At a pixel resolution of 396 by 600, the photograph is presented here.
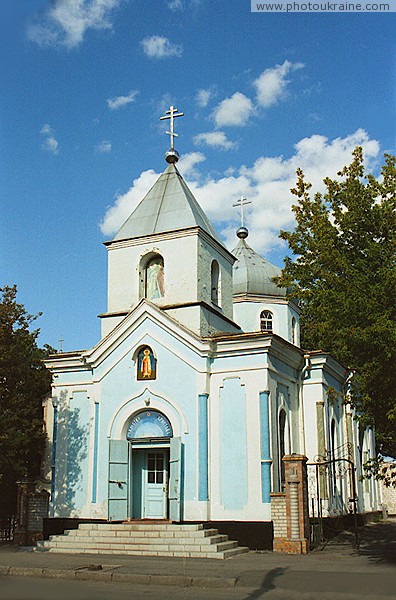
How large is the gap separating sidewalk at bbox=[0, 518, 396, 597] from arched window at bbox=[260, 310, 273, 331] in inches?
480

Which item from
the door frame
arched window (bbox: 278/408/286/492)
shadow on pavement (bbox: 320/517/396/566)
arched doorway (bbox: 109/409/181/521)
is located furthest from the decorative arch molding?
shadow on pavement (bbox: 320/517/396/566)

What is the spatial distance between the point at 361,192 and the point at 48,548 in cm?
1148

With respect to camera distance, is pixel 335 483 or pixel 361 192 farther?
pixel 335 483

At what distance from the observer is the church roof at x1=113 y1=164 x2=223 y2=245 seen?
20.8 m

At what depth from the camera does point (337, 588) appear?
1074 cm

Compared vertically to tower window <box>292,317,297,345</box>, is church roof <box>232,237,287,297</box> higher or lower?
higher

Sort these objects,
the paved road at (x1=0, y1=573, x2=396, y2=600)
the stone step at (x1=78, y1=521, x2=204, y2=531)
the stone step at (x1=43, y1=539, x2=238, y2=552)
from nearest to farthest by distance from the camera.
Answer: the paved road at (x1=0, y1=573, x2=396, y2=600) → the stone step at (x1=43, y1=539, x2=238, y2=552) → the stone step at (x1=78, y1=521, x2=204, y2=531)

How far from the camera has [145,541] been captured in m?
16.2

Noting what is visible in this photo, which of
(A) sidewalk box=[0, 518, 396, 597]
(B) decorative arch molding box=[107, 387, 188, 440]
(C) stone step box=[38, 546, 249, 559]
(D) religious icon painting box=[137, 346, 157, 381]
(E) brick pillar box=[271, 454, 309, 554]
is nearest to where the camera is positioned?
(A) sidewalk box=[0, 518, 396, 597]

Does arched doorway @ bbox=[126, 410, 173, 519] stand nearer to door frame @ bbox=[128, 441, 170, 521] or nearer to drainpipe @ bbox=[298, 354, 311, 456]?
door frame @ bbox=[128, 441, 170, 521]

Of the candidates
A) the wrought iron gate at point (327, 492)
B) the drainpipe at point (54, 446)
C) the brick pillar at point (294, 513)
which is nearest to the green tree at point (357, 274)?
the brick pillar at point (294, 513)

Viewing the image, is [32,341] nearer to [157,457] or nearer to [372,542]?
[157,457]

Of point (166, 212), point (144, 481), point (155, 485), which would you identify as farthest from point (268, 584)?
point (166, 212)

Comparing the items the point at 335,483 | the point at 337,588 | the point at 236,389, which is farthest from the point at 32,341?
the point at 337,588
